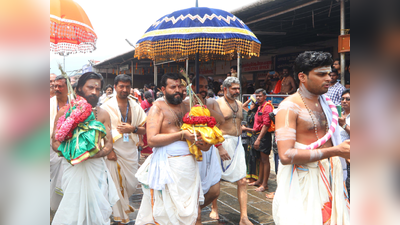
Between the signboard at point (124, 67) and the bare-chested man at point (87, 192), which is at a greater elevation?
the signboard at point (124, 67)

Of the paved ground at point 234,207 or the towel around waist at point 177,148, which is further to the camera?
the paved ground at point 234,207

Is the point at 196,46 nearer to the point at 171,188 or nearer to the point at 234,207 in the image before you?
the point at 171,188

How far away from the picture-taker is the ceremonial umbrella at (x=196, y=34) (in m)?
3.79

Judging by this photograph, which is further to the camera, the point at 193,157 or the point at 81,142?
the point at 193,157

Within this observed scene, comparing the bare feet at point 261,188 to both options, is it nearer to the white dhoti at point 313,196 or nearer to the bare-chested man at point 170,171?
the bare-chested man at point 170,171

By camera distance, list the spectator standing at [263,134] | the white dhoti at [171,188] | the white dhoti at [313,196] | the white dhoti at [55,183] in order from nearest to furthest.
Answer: the white dhoti at [313,196] < the white dhoti at [171,188] < the white dhoti at [55,183] < the spectator standing at [263,134]

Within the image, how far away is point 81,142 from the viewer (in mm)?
3256

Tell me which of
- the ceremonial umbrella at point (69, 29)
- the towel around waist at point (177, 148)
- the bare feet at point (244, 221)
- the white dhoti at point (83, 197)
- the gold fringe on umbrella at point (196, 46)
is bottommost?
the bare feet at point (244, 221)

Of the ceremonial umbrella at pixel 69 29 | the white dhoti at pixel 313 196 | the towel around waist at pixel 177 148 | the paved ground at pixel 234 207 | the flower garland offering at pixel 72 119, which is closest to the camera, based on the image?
the white dhoti at pixel 313 196

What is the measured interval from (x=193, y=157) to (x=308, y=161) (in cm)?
164

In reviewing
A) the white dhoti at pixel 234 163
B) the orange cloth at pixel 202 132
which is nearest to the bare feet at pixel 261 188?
the white dhoti at pixel 234 163

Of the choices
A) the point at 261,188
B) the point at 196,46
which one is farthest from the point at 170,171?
the point at 261,188

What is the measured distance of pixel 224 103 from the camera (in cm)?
520
